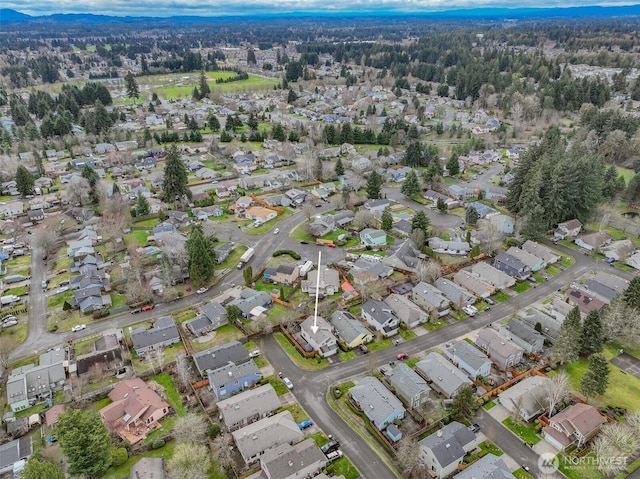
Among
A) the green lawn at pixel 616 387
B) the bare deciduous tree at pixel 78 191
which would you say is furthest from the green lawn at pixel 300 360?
the bare deciduous tree at pixel 78 191

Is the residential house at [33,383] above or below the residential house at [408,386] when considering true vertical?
below

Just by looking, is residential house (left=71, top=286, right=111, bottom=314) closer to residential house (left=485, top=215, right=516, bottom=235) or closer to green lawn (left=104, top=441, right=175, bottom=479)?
green lawn (left=104, top=441, right=175, bottom=479)

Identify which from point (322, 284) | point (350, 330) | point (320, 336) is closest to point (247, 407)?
point (320, 336)

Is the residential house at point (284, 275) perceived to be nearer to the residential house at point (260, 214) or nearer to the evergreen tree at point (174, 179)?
the residential house at point (260, 214)

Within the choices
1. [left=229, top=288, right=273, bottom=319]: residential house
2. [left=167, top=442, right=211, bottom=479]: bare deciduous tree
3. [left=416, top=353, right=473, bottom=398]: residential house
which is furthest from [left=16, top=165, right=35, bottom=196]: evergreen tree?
[left=416, top=353, right=473, bottom=398]: residential house

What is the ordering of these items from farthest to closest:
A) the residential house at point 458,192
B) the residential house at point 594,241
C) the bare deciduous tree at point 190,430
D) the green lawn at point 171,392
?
the residential house at point 458,192 < the residential house at point 594,241 < the green lawn at point 171,392 < the bare deciduous tree at point 190,430

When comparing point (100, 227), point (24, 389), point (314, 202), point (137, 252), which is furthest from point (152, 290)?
point (314, 202)

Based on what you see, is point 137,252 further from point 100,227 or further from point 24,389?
point 24,389
